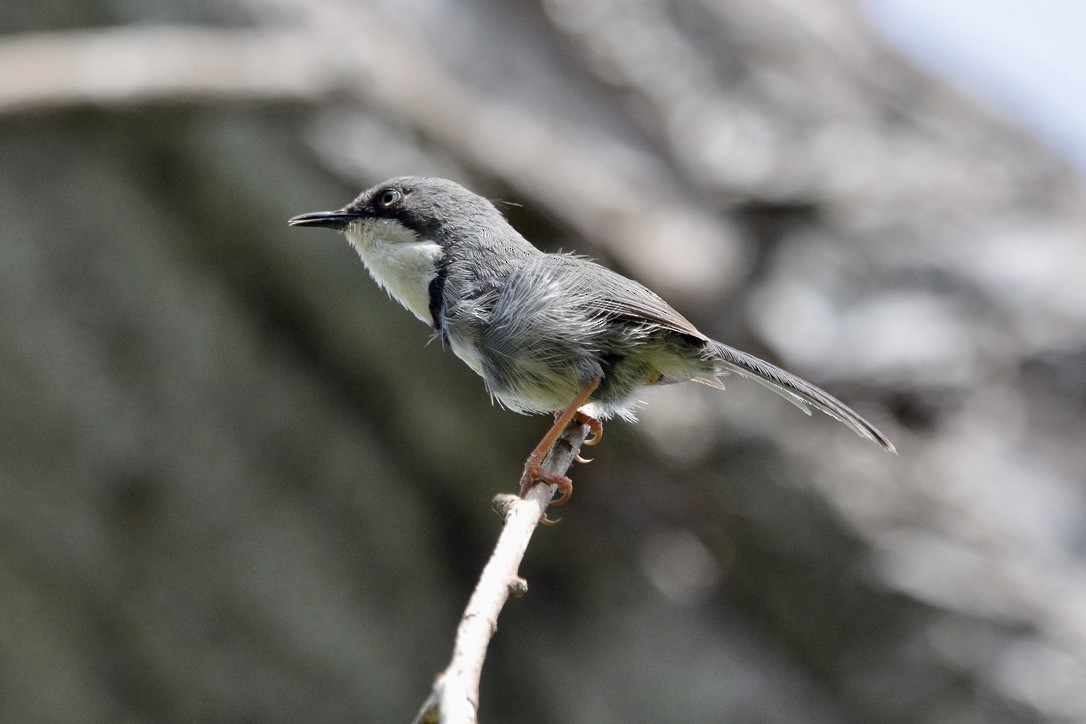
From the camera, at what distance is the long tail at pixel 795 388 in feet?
12.8

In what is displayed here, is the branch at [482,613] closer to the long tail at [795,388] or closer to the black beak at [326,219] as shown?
the long tail at [795,388]

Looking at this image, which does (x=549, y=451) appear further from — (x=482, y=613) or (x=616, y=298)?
(x=482, y=613)

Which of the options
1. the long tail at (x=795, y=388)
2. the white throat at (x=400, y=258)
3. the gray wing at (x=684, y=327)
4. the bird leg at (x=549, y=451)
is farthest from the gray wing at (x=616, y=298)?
the white throat at (x=400, y=258)

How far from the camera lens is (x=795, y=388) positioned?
13.0 feet

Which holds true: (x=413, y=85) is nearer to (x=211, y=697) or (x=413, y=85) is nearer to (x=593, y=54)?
(x=593, y=54)

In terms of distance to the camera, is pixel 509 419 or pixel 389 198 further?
pixel 509 419

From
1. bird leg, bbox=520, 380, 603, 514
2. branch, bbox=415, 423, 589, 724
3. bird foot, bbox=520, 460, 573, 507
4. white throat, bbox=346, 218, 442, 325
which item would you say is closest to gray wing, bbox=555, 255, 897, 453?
bird leg, bbox=520, 380, 603, 514

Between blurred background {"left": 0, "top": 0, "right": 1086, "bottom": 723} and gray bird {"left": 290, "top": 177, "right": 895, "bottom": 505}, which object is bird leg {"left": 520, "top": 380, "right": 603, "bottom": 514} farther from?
blurred background {"left": 0, "top": 0, "right": 1086, "bottom": 723}

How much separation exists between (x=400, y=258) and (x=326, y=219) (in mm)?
347

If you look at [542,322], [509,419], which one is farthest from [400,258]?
[509,419]

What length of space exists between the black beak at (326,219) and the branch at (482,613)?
158 centimetres

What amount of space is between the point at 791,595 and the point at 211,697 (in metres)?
5.80

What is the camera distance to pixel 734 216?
1041cm

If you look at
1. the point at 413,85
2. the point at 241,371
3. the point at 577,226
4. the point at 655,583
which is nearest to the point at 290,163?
the point at 413,85
